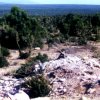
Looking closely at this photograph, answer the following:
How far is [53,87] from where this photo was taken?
15.4 meters

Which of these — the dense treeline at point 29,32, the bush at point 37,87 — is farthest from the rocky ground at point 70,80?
the dense treeline at point 29,32

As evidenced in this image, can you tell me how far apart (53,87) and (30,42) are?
46.0 feet

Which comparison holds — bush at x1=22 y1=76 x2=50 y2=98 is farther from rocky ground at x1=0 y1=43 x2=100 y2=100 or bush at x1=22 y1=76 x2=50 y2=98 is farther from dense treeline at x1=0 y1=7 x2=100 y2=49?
dense treeline at x1=0 y1=7 x2=100 y2=49

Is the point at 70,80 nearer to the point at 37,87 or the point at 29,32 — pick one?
the point at 37,87

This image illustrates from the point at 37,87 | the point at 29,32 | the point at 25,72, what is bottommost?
the point at 29,32

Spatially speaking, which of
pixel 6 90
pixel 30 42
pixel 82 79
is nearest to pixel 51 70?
pixel 82 79

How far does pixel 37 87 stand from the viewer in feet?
49.1

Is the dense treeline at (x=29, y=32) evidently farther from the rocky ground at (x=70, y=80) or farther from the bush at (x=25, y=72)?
the rocky ground at (x=70, y=80)

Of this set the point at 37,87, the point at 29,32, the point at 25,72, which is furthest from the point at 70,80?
the point at 29,32


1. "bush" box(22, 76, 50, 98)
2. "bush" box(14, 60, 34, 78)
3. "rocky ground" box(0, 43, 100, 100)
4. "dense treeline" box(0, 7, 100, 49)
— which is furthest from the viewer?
"dense treeline" box(0, 7, 100, 49)

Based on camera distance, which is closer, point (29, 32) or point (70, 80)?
point (70, 80)

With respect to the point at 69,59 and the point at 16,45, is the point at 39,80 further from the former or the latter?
the point at 16,45

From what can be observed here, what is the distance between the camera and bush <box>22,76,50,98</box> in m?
14.8

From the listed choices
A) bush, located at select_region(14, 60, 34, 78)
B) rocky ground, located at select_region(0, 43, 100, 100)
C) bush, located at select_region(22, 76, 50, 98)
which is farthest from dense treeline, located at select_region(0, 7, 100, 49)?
bush, located at select_region(22, 76, 50, 98)
